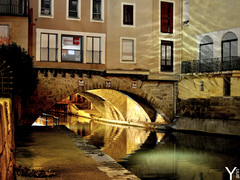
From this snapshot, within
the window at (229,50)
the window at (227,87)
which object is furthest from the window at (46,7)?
the window at (227,87)

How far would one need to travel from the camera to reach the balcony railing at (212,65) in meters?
21.0

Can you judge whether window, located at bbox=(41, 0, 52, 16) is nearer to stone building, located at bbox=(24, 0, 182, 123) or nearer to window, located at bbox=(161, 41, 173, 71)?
stone building, located at bbox=(24, 0, 182, 123)

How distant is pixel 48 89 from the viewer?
21953 mm

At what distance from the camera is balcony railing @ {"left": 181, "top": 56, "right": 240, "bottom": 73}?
69.1 ft

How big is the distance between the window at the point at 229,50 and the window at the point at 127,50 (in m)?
6.14

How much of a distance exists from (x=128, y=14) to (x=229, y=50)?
24.3 feet

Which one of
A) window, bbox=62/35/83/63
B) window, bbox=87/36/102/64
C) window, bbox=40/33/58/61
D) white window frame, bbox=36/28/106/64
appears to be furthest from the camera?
window, bbox=87/36/102/64

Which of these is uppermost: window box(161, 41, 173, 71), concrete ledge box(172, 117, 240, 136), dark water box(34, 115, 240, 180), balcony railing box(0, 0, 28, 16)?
balcony railing box(0, 0, 28, 16)

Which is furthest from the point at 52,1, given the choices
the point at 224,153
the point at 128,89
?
the point at 224,153

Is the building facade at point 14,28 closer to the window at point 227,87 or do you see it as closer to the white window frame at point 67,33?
the white window frame at point 67,33

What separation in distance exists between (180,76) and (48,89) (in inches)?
382

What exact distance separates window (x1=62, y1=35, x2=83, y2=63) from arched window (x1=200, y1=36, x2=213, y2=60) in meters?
8.34

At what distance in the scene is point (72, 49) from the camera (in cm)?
2267

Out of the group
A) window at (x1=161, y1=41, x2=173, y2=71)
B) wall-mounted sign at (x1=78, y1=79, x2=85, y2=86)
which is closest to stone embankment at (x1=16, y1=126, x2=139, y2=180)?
wall-mounted sign at (x1=78, y1=79, x2=85, y2=86)
